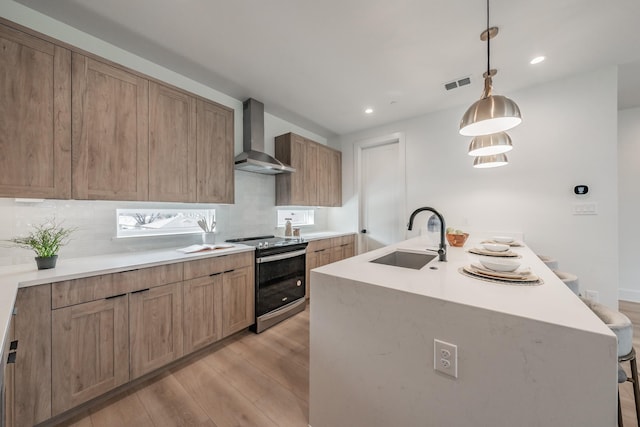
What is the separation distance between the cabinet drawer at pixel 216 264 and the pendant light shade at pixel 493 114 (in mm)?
2232

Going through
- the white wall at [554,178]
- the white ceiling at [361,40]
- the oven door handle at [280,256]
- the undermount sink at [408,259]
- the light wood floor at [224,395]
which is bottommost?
the light wood floor at [224,395]

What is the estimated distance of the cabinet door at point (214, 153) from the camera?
241 centimetres

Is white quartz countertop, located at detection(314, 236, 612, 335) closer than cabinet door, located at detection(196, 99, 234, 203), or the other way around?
white quartz countertop, located at detection(314, 236, 612, 335)

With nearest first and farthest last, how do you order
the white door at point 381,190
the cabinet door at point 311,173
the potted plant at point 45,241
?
the potted plant at point 45,241 < the cabinet door at point 311,173 < the white door at point 381,190

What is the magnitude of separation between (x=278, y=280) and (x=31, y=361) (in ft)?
6.06

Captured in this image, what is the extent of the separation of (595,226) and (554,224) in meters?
0.32

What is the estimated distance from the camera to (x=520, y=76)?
2.59 metres

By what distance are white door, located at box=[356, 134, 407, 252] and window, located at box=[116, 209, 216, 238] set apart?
8.86ft

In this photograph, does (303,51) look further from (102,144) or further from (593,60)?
(593,60)

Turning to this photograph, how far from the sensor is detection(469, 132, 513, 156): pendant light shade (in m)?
1.87

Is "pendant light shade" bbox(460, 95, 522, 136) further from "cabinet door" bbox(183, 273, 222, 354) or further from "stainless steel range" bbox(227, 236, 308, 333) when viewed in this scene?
"cabinet door" bbox(183, 273, 222, 354)

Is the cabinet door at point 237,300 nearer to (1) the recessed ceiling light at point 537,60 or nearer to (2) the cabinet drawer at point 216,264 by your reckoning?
(2) the cabinet drawer at point 216,264

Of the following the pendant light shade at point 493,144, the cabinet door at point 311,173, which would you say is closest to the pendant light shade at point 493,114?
the pendant light shade at point 493,144

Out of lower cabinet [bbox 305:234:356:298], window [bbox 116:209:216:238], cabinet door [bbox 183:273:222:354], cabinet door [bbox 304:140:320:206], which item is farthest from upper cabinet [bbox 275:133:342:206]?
cabinet door [bbox 183:273:222:354]
